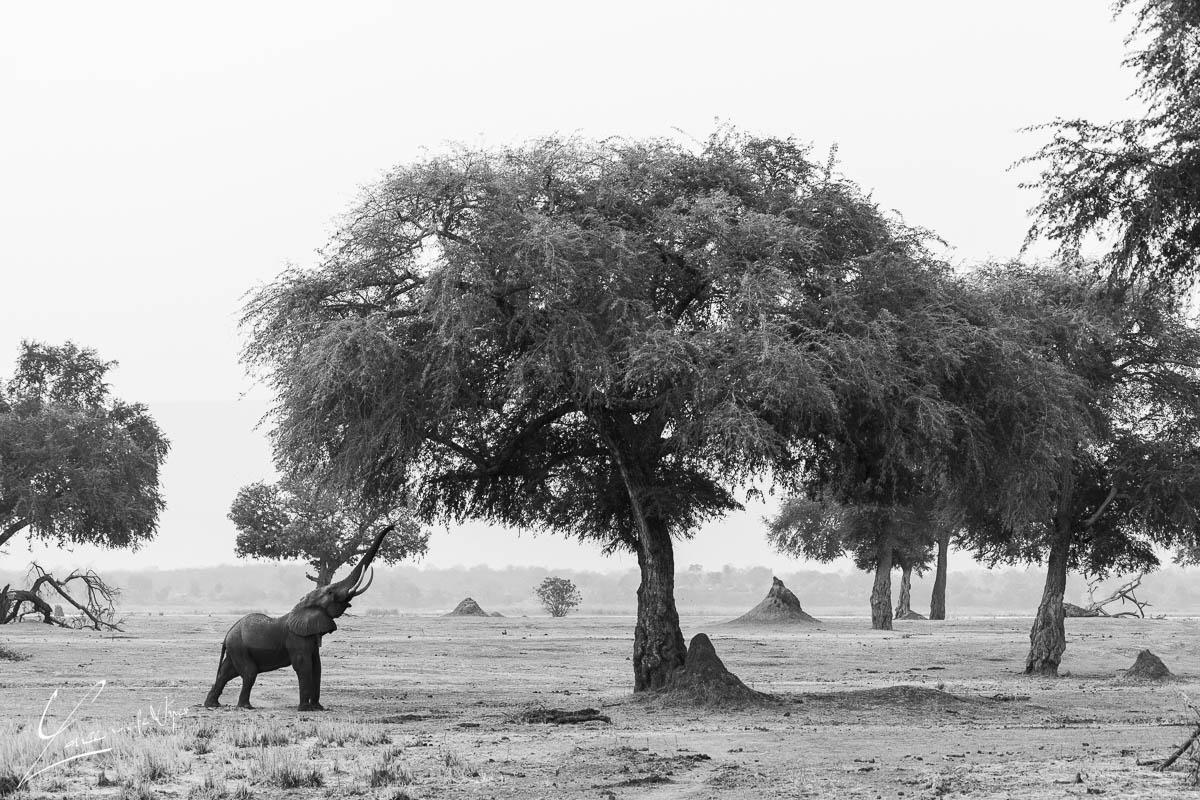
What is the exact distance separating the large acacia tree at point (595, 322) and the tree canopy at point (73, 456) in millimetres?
36436

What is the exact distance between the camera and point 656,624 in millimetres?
26375

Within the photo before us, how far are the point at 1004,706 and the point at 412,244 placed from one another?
1390 cm

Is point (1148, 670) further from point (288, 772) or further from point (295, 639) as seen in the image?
point (288, 772)

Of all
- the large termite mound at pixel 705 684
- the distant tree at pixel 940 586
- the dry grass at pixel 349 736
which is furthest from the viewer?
the distant tree at pixel 940 586

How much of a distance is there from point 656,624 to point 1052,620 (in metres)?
14.4

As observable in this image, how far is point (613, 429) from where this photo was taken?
26.0 meters

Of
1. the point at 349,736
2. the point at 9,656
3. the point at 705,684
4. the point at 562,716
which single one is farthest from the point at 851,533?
the point at 349,736

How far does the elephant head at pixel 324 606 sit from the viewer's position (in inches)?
878

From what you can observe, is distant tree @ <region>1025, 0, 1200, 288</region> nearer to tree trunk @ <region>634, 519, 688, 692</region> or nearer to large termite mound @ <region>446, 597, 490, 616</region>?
tree trunk @ <region>634, 519, 688, 692</region>

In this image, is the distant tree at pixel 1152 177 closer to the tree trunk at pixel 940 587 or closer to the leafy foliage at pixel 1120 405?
the leafy foliage at pixel 1120 405

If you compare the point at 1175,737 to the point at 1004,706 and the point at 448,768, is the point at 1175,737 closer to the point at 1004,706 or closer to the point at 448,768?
the point at 1004,706

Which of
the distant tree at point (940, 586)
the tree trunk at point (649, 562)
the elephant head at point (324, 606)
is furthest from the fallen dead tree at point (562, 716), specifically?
the distant tree at point (940, 586)

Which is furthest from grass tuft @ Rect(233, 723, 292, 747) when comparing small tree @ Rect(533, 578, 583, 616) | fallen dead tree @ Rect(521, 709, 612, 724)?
small tree @ Rect(533, 578, 583, 616)

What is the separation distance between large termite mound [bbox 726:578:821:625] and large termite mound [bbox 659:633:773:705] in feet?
126
